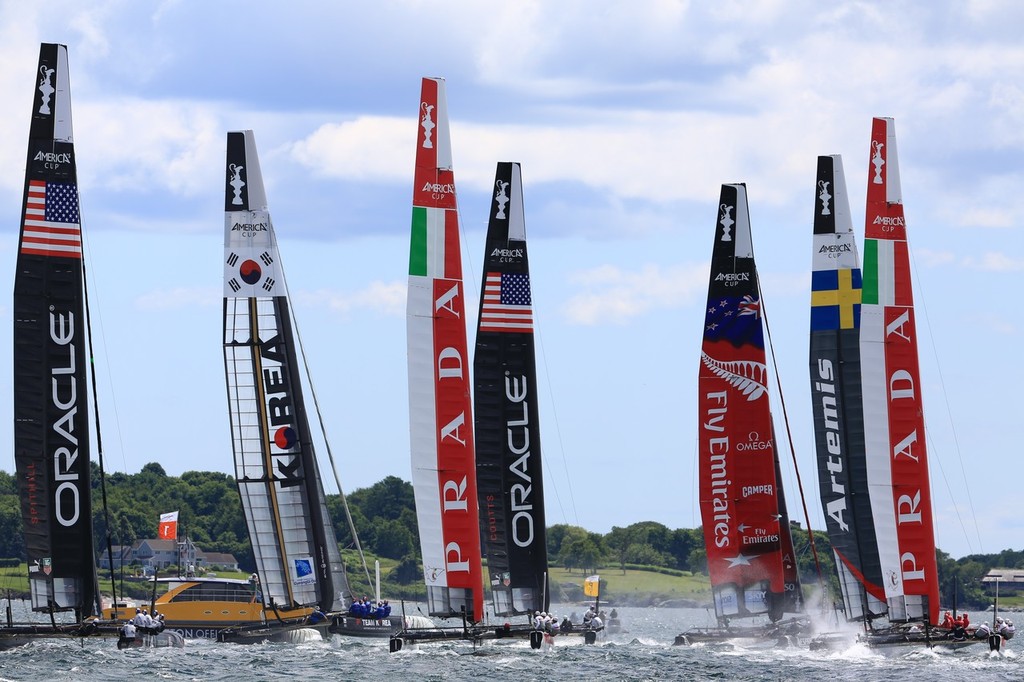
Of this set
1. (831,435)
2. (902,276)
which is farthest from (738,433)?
(902,276)

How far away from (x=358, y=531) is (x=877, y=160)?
92.4m

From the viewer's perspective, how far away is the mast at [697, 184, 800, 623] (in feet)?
163

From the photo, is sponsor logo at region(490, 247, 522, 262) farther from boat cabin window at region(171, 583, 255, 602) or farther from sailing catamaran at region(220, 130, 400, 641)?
boat cabin window at region(171, 583, 255, 602)

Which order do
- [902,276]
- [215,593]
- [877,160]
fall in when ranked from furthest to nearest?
[215,593], [877,160], [902,276]

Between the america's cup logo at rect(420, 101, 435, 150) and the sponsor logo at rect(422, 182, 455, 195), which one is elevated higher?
the america's cup logo at rect(420, 101, 435, 150)

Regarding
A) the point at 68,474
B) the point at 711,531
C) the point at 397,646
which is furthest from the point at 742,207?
the point at 68,474

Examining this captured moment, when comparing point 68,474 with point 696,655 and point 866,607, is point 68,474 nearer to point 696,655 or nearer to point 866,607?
point 696,655

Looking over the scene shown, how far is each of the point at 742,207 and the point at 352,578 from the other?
253 feet

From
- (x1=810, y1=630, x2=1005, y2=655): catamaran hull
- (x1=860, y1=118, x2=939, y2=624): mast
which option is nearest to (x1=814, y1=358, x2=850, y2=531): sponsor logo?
(x1=860, y1=118, x2=939, y2=624): mast

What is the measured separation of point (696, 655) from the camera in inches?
1881

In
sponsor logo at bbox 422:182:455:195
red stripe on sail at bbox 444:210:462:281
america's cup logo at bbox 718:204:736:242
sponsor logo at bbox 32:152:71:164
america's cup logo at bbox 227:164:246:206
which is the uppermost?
america's cup logo at bbox 227:164:246:206

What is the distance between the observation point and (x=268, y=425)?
4912 centimetres

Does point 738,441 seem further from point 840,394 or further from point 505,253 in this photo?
point 505,253

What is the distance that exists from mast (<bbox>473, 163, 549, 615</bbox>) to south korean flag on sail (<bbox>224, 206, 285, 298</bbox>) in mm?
5580
